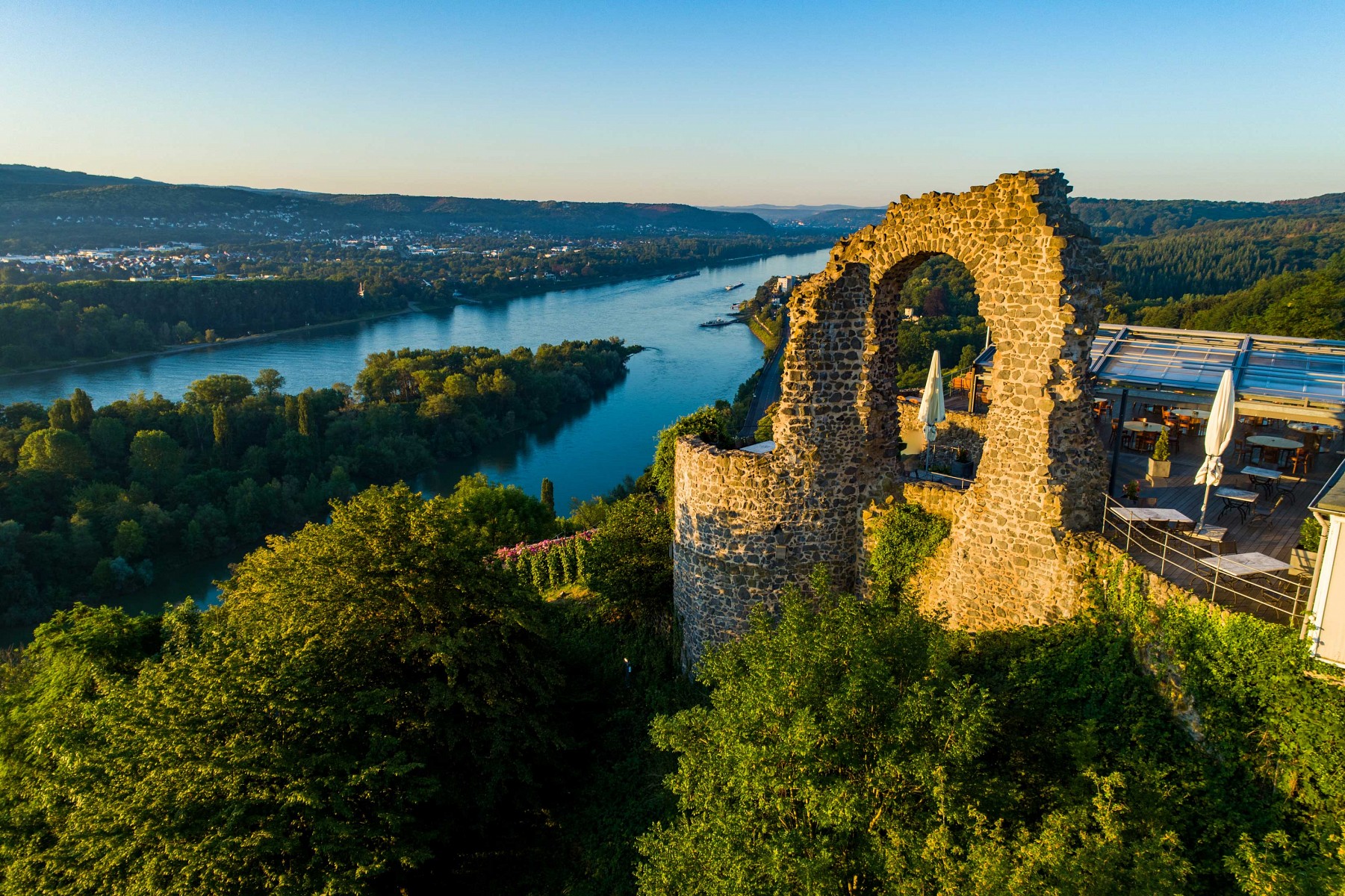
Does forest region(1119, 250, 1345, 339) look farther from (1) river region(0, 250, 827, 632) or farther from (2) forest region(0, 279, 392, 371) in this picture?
(2) forest region(0, 279, 392, 371)

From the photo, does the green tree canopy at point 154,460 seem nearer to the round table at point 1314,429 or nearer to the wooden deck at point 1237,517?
the wooden deck at point 1237,517

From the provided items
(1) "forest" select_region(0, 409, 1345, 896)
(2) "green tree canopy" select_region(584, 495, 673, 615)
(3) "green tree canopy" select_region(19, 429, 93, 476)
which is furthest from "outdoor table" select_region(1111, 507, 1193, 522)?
(3) "green tree canopy" select_region(19, 429, 93, 476)

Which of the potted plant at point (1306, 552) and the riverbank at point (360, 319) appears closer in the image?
the potted plant at point (1306, 552)

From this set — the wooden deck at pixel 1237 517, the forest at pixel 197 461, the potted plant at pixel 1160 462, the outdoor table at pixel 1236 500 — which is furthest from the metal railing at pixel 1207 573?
the forest at pixel 197 461

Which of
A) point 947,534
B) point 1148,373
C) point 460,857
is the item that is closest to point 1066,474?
point 947,534

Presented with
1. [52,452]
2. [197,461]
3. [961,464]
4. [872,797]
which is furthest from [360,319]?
[872,797]

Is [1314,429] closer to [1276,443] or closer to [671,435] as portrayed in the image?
[1276,443]

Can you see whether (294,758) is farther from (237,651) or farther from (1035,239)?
(1035,239)
